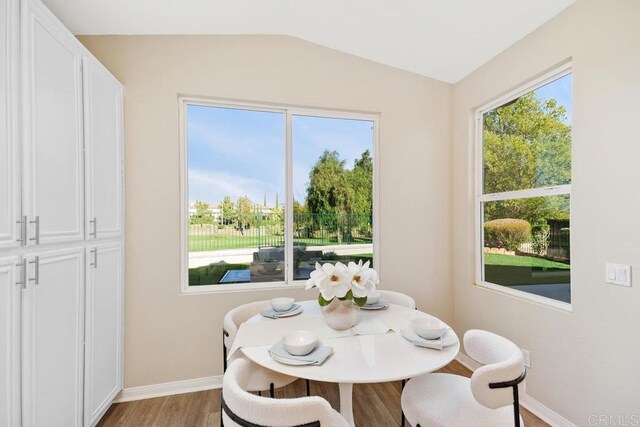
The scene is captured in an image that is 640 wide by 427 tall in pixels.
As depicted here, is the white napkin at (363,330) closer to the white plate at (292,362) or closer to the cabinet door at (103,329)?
the white plate at (292,362)

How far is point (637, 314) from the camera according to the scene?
1560 mm

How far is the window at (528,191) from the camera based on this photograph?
79.7 inches

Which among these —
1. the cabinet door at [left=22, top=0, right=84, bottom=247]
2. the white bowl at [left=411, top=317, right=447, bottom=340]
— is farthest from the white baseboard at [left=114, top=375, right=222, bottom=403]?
the white bowl at [left=411, top=317, right=447, bottom=340]

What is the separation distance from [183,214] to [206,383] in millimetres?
1364

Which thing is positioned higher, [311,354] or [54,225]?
[54,225]

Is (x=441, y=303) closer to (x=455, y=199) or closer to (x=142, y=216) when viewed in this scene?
(x=455, y=199)

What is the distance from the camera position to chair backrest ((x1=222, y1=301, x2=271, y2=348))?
1.75 m

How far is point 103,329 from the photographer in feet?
6.44

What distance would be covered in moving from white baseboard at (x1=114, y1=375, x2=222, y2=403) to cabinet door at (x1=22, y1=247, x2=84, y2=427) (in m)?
0.58

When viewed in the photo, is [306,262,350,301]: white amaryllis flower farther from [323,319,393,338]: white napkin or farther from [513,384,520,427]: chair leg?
[513,384,520,427]: chair leg

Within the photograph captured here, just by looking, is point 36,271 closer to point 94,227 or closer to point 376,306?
point 94,227

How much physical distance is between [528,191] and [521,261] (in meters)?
0.54

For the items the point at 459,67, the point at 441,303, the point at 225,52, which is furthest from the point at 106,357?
the point at 459,67

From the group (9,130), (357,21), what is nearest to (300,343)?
(9,130)
